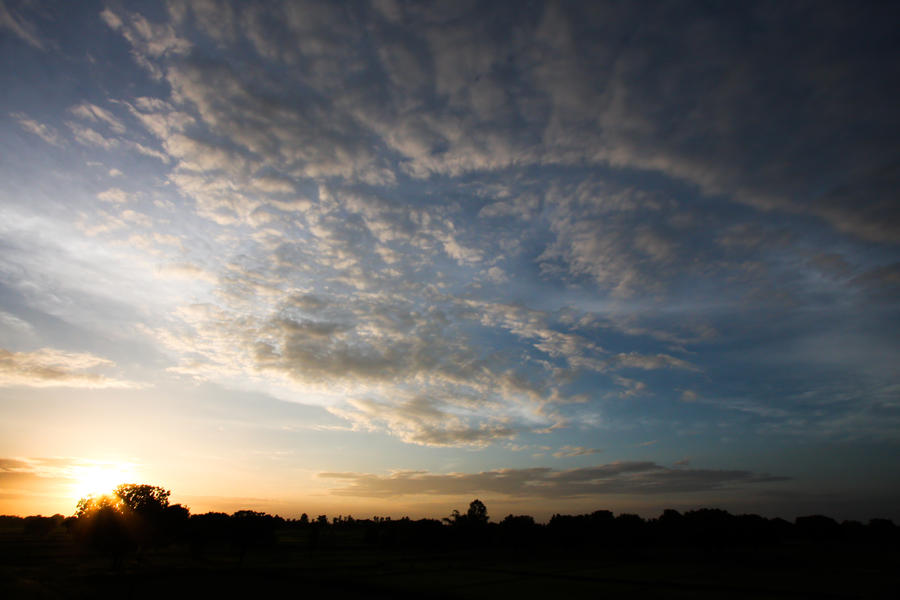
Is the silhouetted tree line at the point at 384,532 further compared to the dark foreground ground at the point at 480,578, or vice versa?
the silhouetted tree line at the point at 384,532

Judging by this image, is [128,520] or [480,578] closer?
[480,578]

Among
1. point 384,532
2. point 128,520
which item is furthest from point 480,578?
point 384,532

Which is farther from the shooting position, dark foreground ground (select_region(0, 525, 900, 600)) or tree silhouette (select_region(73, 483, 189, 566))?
tree silhouette (select_region(73, 483, 189, 566))

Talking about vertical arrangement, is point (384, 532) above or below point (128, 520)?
below

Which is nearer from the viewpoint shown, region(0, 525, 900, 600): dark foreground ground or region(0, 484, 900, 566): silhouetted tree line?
region(0, 525, 900, 600): dark foreground ground

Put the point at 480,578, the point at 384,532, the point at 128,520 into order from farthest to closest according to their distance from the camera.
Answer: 1. the point at 384,532
2. the point at 128,520
3. the point at 480,578

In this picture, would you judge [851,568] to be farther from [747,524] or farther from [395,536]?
[395,536]

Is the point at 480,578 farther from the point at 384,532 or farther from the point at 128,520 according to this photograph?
the point at 384,532

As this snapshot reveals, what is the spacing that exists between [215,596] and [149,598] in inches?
331

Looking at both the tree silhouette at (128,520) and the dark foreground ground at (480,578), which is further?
the tree silhouette at (128,520)

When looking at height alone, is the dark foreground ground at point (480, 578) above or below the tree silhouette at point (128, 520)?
below

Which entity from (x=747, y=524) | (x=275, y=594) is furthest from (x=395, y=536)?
(x=747, y=524)

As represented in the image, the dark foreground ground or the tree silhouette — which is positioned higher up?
the tree silhouette

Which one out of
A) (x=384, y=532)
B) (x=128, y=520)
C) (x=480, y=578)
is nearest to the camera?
(x=480, y=578)
